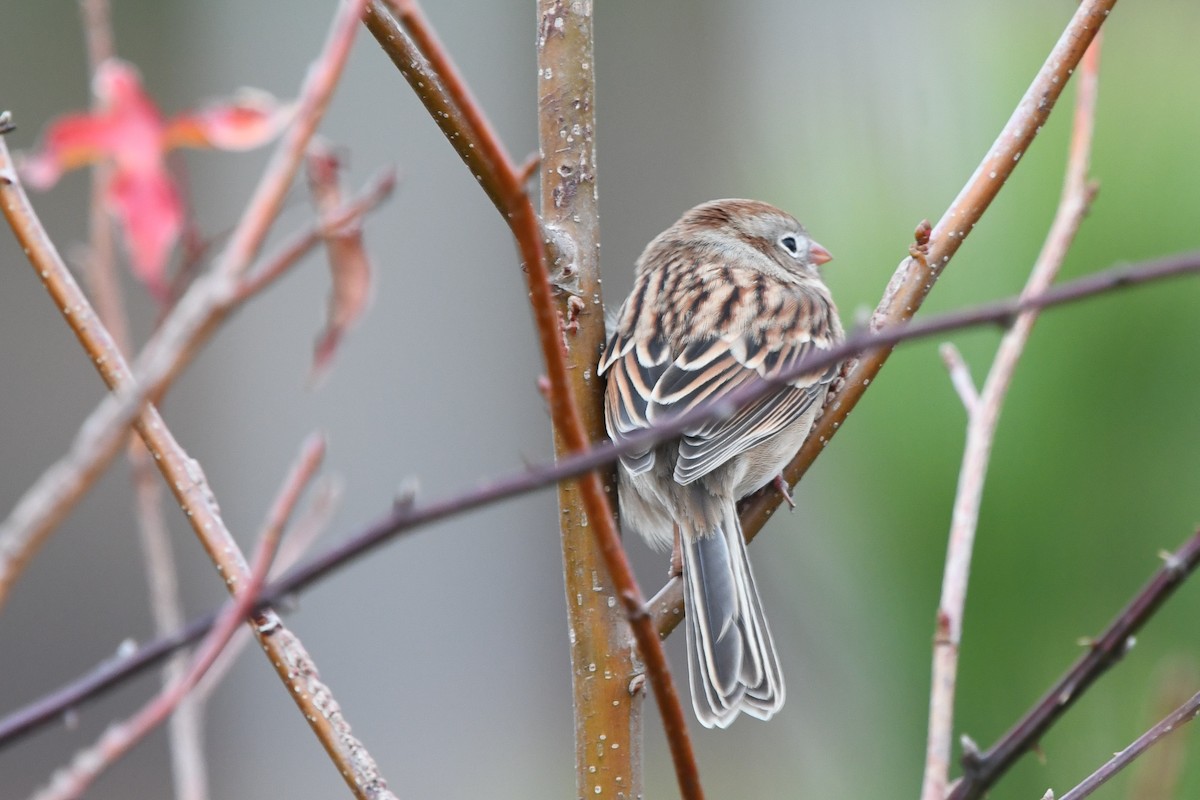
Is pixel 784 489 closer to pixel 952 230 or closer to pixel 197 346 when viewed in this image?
pixel 952 230

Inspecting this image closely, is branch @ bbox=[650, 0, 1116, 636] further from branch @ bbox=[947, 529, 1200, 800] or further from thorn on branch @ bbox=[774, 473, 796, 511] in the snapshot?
branch @ bbox=[947, 529, 1200, 800]

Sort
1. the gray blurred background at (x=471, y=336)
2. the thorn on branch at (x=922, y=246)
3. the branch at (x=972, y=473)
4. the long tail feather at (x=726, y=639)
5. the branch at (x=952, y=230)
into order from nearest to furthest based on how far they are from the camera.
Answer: the branch at (x=972, y=473) < the branch at (x=952, y=230) < the thorn on branch at (x=922, y=246) < the long tail feather at (x=726, y=639) < the gray blurred background at (x=471, y=336)

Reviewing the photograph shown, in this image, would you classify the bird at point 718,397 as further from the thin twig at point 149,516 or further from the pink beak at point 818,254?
the thin twig at point 149,516

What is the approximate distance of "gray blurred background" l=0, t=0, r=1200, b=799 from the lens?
3.26 metres

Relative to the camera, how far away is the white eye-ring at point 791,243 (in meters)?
3.34

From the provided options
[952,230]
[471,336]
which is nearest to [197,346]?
[952,230]

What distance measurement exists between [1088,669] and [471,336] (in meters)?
5.85

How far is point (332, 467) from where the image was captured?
626 cm

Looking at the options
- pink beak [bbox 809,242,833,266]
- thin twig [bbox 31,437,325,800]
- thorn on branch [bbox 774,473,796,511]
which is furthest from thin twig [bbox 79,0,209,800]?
pink beak [bbox 809,242,833,266]

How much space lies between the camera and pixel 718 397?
263 cm

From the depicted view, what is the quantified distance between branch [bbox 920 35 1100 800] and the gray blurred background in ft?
5.08

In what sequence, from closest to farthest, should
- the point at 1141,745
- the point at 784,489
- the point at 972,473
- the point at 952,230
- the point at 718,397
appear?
1. the point at 1141,745
2. the point at 972,473
3. the point at 952,230
4. the point at 784,489
5. the point at 718,397

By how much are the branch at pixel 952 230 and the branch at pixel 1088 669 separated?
1076 mm

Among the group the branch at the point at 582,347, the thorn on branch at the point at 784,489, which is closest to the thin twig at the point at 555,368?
the branch at the point at 582,347
